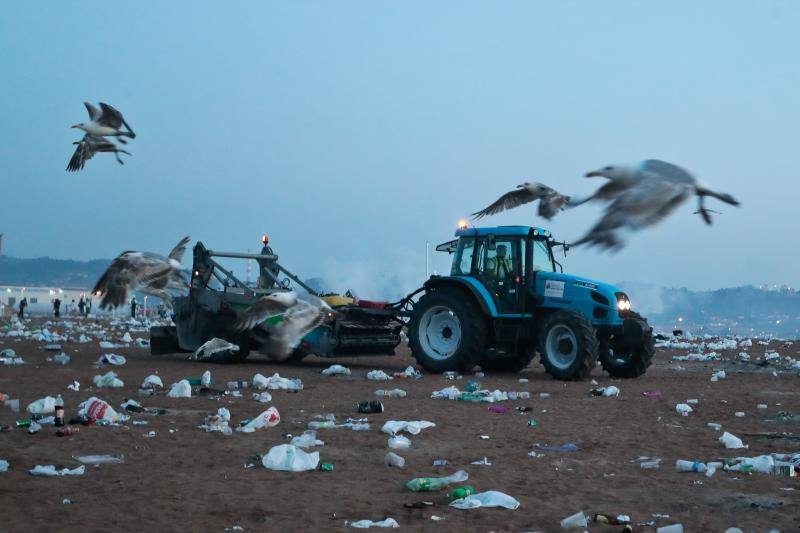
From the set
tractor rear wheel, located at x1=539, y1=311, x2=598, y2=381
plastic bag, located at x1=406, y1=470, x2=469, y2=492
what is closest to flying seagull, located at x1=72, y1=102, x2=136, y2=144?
plastic bag, located at x1=406, y1=470, x2=469, y2=492

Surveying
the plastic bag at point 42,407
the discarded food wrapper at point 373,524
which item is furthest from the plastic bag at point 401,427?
the plastic bag at point 42,407

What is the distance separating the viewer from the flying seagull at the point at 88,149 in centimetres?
838

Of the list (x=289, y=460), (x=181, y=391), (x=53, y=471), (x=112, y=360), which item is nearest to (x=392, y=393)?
(x=181, y=391)

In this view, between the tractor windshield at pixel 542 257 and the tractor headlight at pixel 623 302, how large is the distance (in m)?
1.06

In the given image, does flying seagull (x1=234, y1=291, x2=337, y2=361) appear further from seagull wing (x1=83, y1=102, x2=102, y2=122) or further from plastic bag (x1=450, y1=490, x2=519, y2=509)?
plastic bag (x1=450, y1=490, x2=519, y2=509)

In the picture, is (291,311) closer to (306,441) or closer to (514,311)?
(306,441)

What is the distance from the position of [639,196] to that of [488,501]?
2403 mm

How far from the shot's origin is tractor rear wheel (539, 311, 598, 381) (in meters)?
11.8

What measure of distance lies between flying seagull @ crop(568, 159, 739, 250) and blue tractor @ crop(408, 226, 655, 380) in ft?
28.0

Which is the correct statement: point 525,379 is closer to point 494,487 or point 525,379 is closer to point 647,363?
point 647,363

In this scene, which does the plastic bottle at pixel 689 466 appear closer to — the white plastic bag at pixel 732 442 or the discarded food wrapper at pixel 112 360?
the white plastic bag at pixel 732 442

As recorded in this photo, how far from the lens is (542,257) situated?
13.1 m

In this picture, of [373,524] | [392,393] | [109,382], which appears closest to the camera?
[373,524]

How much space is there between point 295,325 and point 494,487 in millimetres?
4744
